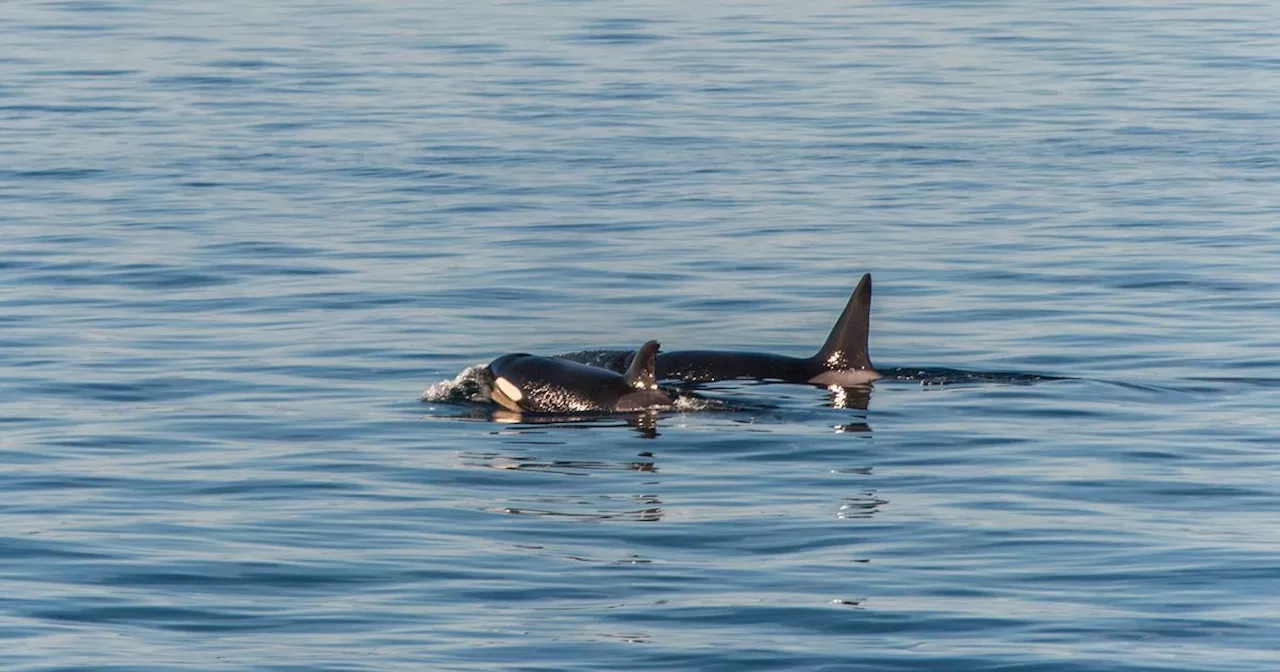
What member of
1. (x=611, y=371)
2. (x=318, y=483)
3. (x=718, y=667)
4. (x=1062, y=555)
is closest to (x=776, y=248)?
(x=611, y=371)

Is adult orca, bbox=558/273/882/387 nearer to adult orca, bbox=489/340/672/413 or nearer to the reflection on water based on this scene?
the reflection on water

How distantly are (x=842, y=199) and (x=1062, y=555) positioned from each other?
15.2m

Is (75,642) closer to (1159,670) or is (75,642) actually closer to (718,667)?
(718,667)

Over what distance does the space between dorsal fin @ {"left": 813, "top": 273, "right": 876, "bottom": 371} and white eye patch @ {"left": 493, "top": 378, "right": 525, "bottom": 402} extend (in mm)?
2460

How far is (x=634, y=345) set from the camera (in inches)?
754

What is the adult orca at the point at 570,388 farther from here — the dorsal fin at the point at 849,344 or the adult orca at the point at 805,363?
the dorsal fin at the point at 849,344

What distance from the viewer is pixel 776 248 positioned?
23719 mm

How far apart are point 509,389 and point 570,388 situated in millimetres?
437

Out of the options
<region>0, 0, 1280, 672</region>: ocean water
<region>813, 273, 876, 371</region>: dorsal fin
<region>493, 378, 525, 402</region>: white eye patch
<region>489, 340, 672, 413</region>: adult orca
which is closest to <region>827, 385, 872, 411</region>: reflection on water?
<region>0, 0, 1280, 672</region>: ocean water

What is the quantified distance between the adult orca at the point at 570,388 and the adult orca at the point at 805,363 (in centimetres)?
113

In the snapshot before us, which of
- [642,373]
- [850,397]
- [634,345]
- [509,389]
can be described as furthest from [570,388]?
[634,345]

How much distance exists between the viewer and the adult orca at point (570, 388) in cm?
1605

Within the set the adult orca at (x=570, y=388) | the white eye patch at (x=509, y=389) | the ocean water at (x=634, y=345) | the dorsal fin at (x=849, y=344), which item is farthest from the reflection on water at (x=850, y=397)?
the white eye patch at (x=509, y=389)

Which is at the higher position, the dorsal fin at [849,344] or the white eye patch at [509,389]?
the dorsal fin at [849,344]
